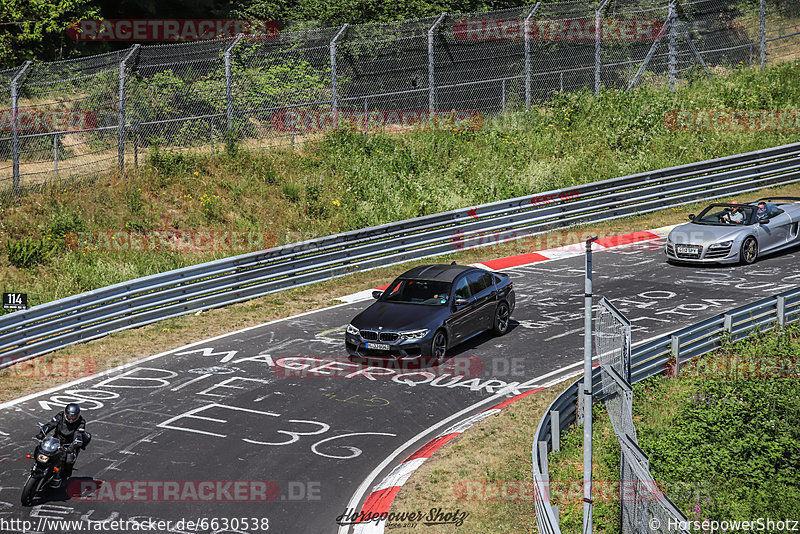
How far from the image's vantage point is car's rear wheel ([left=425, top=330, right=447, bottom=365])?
52.1 feet

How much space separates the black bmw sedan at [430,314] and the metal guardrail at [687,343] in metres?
2.95

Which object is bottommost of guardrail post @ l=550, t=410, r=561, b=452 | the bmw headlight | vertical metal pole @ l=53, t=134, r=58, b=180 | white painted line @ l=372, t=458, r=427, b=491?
white painted line @ l=372, t=458, r=427, b=491

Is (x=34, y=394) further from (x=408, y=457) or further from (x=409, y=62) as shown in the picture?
(x=409, y=62)

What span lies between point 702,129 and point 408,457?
2192 cm

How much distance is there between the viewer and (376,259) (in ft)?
74.4

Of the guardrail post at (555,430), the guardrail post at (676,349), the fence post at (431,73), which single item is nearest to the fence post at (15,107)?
the fence post at (431,73)

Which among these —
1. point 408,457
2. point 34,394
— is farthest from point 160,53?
point 408,457

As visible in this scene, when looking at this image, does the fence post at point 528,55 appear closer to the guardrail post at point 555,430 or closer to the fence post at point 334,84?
the fence post at point 334,84

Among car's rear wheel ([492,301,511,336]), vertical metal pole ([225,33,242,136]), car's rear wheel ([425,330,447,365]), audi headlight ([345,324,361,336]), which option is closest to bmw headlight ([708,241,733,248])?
car's rear wheel ([492,301,511,336])

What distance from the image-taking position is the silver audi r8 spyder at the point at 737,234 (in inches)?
838

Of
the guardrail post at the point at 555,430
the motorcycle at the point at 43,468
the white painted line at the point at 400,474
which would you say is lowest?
the white painted line at the point at 400,474

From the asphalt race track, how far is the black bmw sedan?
0.39 meters

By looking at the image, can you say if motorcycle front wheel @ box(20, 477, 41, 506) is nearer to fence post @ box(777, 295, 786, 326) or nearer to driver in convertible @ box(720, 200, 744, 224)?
fence post @ box(777, 295, 786, 326)

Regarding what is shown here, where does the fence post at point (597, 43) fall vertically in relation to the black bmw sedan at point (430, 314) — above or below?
above
